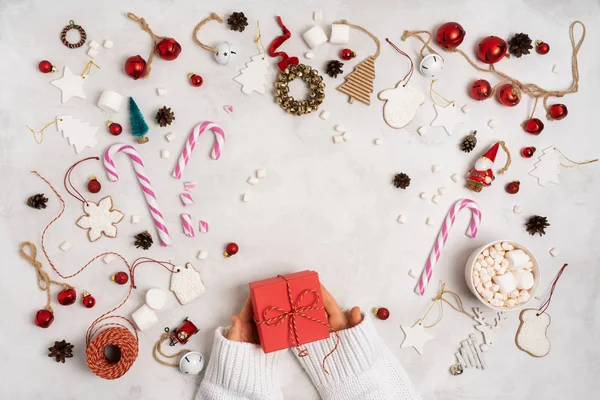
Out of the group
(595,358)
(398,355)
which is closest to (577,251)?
(595,358)

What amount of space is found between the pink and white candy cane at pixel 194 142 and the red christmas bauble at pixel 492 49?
4.12 feet

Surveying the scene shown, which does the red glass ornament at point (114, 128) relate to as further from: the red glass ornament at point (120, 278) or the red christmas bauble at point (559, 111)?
the red christmas bauble at point (559, 111)

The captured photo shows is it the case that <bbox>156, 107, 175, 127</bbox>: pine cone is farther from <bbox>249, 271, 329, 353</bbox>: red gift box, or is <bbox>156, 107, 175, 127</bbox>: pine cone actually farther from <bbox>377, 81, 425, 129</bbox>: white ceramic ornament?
<bbox>377, 81, 425, 129</bbox>: white ceramic ornament

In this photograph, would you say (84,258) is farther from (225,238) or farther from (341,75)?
(341,75)

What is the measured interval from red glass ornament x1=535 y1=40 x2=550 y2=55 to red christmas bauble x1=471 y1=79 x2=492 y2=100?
336mm

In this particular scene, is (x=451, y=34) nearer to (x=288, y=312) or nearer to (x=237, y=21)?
(x=237, y=21)

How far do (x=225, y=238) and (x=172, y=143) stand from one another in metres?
0.47

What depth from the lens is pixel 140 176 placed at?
2.06 m

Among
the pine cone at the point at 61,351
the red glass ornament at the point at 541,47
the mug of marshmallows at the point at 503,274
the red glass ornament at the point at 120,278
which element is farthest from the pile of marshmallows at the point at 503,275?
the pine cone at the point at 61,351

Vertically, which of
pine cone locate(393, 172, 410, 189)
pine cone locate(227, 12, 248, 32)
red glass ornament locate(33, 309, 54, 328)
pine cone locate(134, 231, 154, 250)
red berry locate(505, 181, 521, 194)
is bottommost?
red glass ornament locate(33, 309, 54, 328)

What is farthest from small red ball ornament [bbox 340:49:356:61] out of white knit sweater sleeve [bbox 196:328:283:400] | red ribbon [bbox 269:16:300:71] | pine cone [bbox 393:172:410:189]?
white knit sweater sleeve [bbox 196:328:283:400]

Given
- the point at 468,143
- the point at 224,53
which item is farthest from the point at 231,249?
the point at 468,143

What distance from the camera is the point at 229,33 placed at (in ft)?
7.06

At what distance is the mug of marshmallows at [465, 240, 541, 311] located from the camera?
2.15 metres
